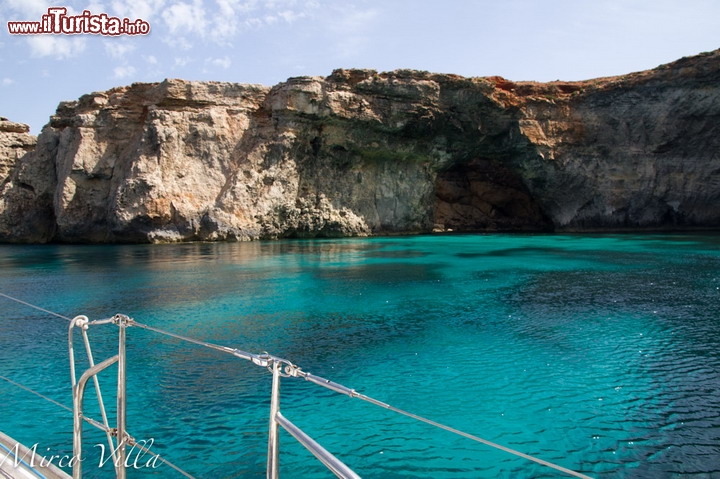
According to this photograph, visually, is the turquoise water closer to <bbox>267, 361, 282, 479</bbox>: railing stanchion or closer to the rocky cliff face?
<bbox>267, 361, 282, 479</bbox>: railing stanchion

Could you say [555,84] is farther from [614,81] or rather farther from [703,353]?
[703,353]

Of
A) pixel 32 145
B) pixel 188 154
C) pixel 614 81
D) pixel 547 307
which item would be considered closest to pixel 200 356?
pixel 547 307

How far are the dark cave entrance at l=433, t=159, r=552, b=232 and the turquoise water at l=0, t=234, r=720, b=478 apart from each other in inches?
1295

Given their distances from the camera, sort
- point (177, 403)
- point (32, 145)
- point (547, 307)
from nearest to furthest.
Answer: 1. point (177, 403)
2. point (547, 307)
3. point (32, 145)

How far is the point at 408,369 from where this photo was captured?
27.8ft

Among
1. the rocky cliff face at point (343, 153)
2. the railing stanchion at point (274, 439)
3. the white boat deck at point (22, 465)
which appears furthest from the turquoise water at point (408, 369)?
the rocky cliff face at point (343, 153)

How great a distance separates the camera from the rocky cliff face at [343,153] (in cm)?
3744

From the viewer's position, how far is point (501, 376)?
808 cm

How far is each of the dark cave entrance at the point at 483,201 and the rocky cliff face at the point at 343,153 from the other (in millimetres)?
5358

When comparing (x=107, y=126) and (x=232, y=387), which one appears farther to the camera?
(x=107, y=126)

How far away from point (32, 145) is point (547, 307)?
48417 millimetres

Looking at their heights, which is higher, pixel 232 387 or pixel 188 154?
pixel 188 154

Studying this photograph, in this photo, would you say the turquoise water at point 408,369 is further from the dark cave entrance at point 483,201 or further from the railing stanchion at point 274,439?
the dark cave entrance at point 483,201

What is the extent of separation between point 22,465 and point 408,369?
6321 mm
